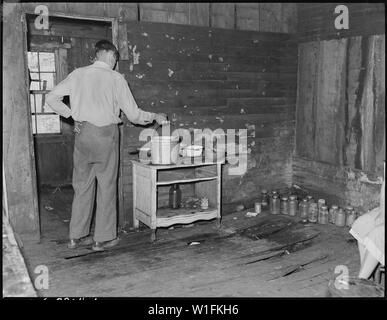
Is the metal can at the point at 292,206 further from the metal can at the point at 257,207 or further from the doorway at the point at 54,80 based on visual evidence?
the doorway at the point at 54,80

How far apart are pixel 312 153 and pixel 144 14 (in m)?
3.33

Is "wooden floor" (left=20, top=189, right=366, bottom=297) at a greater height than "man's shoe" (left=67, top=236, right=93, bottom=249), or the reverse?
"man's shoe" (left=67, top=236, right=93, bottom=249)

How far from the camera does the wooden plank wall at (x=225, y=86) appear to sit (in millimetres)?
5656

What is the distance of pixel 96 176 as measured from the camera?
4.95 metres

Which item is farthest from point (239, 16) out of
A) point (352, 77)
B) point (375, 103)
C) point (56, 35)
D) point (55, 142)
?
point (55, 142)

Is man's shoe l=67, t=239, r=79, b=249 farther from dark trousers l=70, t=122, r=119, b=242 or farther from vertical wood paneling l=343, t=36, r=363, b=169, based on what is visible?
vertical wood paneling l=343, t=36, r=363, b=169

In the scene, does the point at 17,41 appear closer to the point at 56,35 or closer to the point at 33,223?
the point at 33,223

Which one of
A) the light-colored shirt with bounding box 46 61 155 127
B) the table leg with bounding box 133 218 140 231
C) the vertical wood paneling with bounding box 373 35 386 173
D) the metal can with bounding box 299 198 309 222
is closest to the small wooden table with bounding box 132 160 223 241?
the table leg with bounding box 133 218 140 231

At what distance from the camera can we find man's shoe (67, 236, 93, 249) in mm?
5004

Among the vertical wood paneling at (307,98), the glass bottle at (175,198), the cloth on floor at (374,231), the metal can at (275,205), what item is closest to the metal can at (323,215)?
the metal can at (275,205)

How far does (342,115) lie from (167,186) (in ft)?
8.95

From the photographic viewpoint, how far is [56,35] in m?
8.32

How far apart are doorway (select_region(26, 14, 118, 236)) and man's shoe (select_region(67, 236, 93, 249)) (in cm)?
289

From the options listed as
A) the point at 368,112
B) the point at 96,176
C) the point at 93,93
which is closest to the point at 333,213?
the point at 368,112
